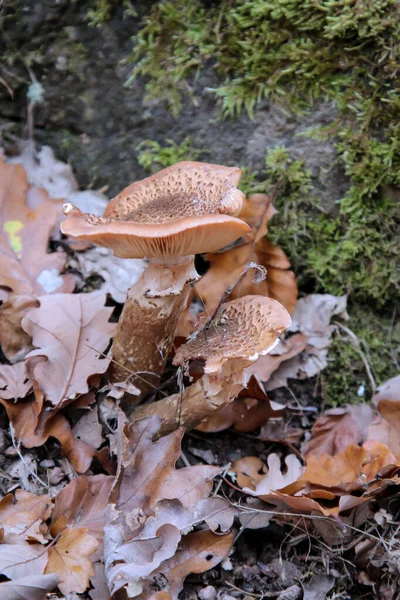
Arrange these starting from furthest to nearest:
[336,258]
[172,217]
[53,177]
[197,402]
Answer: [53,177] → [336,258] → [197,402] → [172,217]

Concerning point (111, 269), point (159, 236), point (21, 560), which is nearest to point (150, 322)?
point (159, 236)

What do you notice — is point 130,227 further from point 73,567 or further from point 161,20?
point 161,20

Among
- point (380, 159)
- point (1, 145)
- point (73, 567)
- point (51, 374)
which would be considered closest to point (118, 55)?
point (1, 145)

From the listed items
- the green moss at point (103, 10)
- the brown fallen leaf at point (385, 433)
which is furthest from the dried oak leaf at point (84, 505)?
the green moss at point (103, 10)

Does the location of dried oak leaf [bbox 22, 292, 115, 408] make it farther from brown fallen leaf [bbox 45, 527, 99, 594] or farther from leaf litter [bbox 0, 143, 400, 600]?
brown fallen leaf [bbox 45, 527, 99, 594]

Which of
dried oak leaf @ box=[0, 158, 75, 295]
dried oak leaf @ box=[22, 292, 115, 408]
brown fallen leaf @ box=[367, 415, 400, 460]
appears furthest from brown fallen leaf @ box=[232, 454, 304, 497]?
dried oak leaf @ box=[0, 158, 75, 295]

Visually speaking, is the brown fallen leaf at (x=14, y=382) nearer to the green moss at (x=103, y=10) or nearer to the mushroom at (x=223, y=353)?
the mushroom at (x=223, y=353)

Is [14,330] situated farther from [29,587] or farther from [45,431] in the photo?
[29,587]
